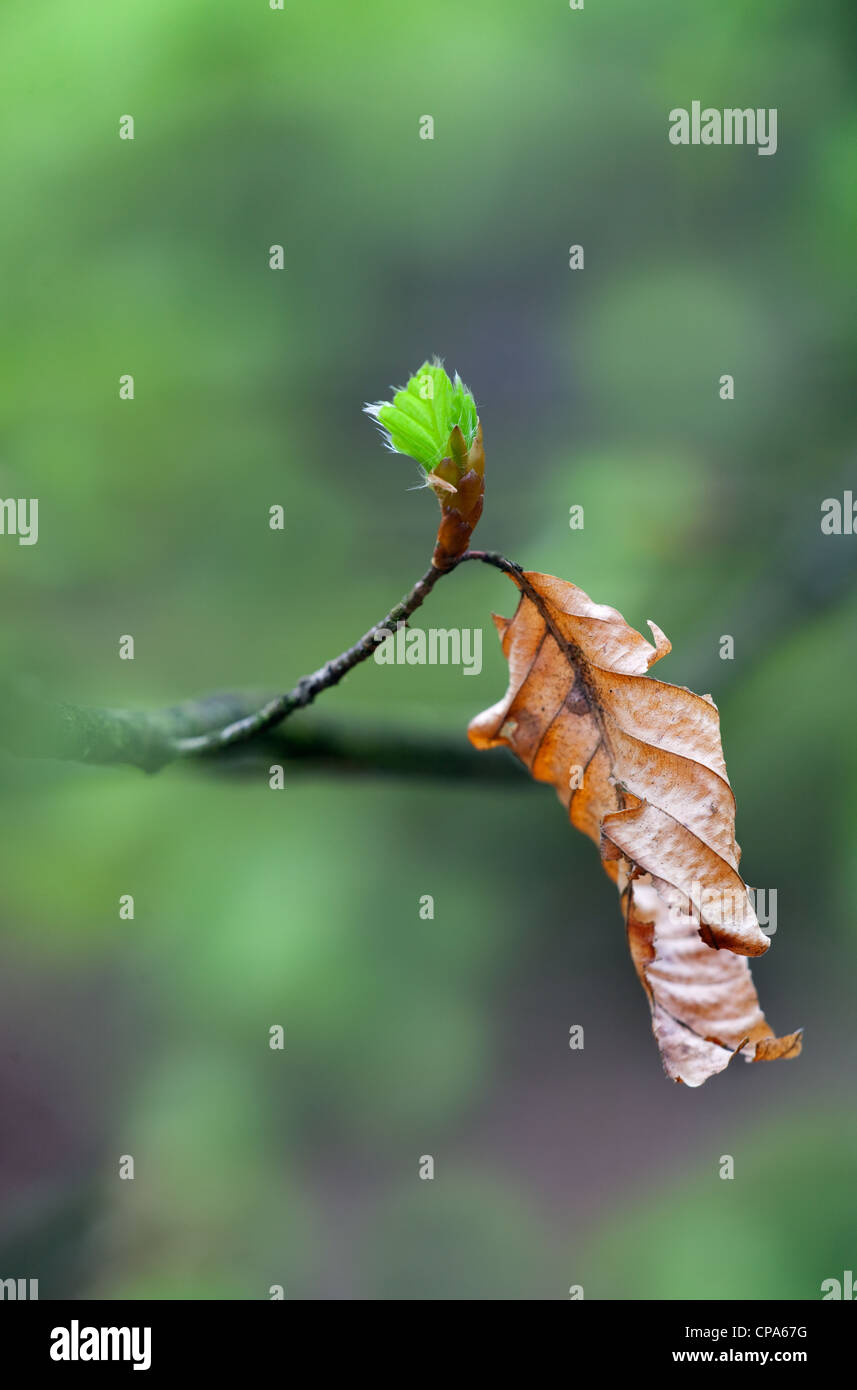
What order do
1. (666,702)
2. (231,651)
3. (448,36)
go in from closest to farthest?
(666,702) → (448,36) → (231,651)

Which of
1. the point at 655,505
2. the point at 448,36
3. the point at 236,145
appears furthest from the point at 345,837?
the point at 448,36

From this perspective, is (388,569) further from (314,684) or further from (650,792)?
(650,792)

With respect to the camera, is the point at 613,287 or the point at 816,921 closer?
the point at 613,287

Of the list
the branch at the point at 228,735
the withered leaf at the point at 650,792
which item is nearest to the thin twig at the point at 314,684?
the branch at the point at 228,735

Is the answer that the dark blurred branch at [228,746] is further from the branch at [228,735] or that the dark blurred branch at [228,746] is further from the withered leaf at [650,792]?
the withered leaf at [650,792]

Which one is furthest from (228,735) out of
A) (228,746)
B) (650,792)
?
(650,792)

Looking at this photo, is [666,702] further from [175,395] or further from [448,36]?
[448,36]
